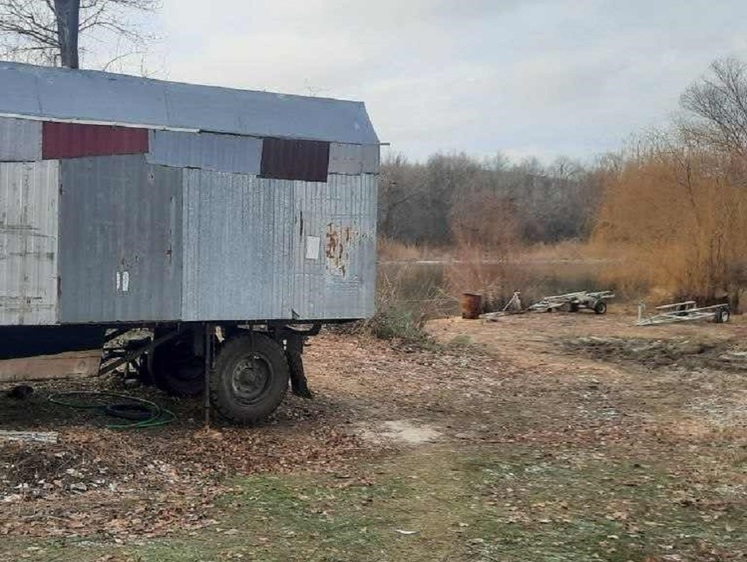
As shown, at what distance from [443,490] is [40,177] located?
16.1 ft

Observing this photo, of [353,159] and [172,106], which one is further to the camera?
[353,159]

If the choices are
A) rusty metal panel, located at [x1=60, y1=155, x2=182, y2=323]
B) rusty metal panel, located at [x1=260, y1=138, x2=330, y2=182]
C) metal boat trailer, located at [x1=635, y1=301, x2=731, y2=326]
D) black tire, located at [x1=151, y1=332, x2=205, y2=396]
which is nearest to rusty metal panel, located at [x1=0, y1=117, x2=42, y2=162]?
rusty metal panel, located at [x1=60, y1=155, x2=182, y2=323]

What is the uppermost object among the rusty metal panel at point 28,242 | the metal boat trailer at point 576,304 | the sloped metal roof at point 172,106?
the sloped metal roof at point 172,106

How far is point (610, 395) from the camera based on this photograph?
13.6 metres

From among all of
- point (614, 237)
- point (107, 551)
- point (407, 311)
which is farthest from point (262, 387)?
point (614, 237)

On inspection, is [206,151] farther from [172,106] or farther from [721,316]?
[721,316]

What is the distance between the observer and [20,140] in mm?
7934

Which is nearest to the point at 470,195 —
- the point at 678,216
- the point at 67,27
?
the point at 678,216

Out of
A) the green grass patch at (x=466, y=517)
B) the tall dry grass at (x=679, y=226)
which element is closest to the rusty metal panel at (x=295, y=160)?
the green grass patch at (x=466, y=517)

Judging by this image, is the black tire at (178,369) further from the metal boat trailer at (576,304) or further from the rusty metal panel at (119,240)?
the metal boat trailer at (576,304)

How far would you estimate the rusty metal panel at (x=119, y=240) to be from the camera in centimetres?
823

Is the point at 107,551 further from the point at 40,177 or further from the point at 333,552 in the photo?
the point at 40,177

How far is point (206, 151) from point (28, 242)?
204 centimetres

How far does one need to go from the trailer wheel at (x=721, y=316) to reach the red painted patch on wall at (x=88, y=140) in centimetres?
Result: 2243
